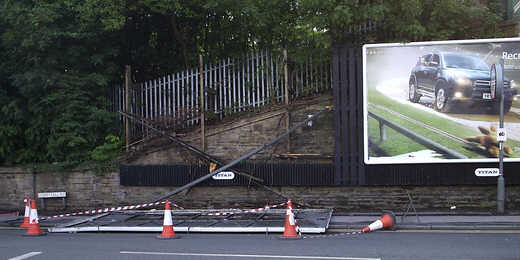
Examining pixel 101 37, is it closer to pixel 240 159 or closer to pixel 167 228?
pixel 240 159

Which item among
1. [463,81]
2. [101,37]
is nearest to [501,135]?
[463,81]

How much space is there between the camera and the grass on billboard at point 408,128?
14.3 metres

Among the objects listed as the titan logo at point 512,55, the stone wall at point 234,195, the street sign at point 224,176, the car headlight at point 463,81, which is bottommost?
the stone wall at point 234,195

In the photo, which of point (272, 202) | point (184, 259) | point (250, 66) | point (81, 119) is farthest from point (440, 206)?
point (81, 119)

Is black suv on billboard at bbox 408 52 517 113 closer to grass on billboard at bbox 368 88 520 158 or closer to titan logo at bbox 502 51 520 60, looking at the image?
grass on billboard at bbox 368 88 520 158

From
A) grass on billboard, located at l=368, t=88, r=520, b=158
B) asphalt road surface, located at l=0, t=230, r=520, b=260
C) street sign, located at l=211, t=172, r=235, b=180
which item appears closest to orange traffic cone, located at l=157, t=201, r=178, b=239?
asphalt road surface, located at l=0, t=230, r=520, b=260

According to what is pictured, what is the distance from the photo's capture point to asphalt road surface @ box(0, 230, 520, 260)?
923 centimetres

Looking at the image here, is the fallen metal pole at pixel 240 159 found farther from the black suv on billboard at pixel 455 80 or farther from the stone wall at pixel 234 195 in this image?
the black suv on billboard at pixel 455 80

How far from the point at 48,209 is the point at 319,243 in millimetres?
10253

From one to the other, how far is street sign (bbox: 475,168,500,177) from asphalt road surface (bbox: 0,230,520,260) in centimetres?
299

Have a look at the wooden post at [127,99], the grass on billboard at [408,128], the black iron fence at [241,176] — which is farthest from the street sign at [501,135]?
the wooden post at [127,99]

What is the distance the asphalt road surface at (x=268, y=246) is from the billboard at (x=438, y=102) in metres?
3.28

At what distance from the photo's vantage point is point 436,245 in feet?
32.8

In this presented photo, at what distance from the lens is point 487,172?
559 inches
